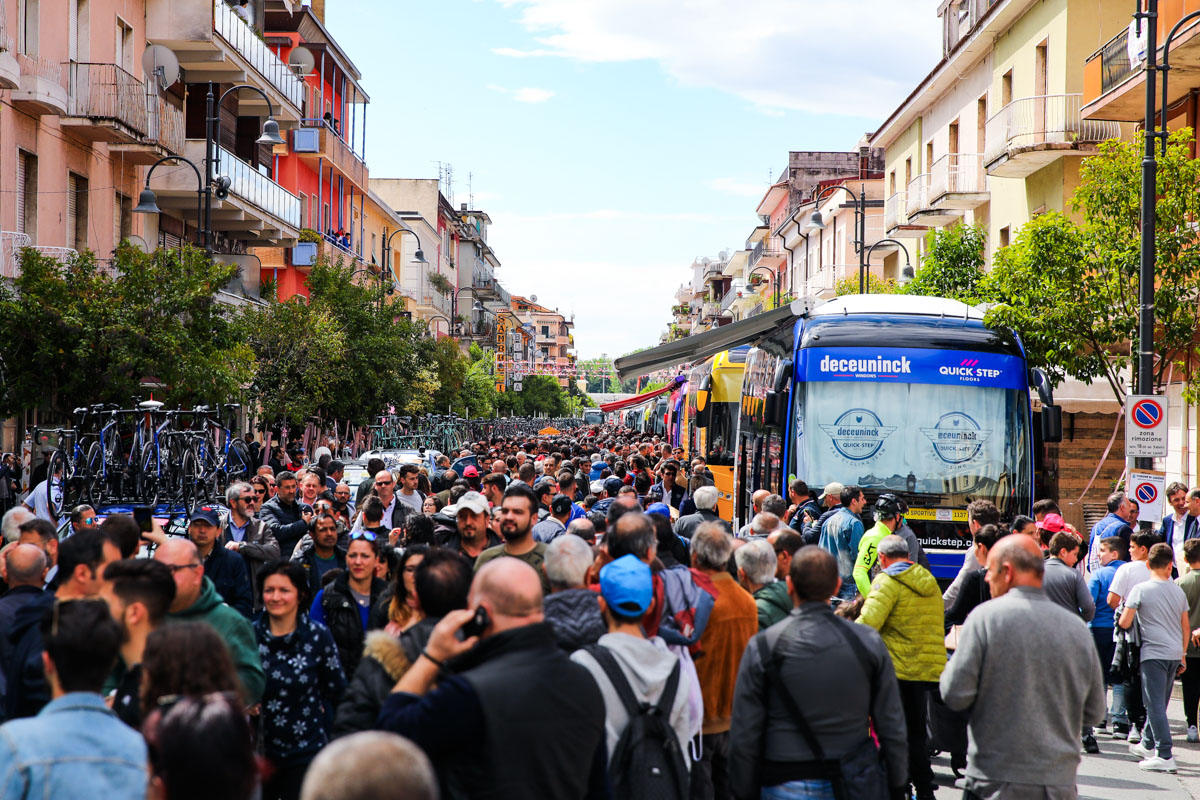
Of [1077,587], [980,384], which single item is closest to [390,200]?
[980,384]

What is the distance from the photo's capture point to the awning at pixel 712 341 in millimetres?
17172

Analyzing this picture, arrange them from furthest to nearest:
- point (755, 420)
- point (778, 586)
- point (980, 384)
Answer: point (755, 420), point (980, 384), point (778, 586)

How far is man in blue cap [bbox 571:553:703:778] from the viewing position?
4.90m

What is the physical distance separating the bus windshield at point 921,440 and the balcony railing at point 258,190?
22344mm

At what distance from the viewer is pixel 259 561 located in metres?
8.96

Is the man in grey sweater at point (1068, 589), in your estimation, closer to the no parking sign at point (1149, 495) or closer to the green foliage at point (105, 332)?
the no parking sign at point (1149, 495)

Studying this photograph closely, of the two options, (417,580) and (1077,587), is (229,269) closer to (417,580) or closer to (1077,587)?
(1077,587)

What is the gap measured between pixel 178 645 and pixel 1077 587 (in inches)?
271

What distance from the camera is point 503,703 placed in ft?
13.0

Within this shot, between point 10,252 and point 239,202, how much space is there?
11.2 metres

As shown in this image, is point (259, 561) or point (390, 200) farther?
point (390, 200)

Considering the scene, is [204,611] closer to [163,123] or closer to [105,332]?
[105,332]

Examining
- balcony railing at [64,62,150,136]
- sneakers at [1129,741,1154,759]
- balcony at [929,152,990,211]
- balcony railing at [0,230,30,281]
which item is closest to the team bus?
sneakers at [1129,741,1154,759]

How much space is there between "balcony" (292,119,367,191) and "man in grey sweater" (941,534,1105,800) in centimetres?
4115
